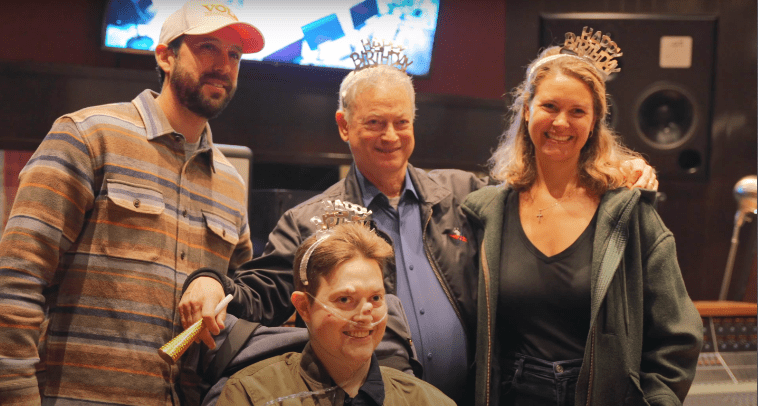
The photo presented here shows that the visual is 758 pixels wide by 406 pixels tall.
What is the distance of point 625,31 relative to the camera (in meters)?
4.08

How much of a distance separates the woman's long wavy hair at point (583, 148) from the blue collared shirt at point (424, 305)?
0.37 m

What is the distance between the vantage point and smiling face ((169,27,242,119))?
1.85 metres

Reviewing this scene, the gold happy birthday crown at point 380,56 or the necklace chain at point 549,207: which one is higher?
the gold happy birthday crown at point 380,56

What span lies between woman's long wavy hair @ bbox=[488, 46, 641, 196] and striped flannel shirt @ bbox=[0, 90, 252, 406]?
1053 mm

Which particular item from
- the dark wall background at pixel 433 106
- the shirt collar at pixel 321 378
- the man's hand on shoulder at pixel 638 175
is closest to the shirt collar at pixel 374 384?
the shirt collar at pixel 321 378

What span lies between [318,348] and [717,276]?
3.88 m

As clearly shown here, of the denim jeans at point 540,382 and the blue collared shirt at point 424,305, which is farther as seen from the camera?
the blue collared shirt at point 424,305

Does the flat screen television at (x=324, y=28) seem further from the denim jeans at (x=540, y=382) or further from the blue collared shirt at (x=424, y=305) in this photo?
the denim jeans at (x=540, y=382)

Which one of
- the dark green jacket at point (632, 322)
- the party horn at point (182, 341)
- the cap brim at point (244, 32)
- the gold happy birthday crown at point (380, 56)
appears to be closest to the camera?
the party horn at point (182, 341)

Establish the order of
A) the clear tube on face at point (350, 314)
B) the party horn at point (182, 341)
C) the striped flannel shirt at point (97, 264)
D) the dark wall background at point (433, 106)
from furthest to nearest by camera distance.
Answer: the dark wall background at point (433, 106) < the striped flannel shirt at point (97, 264) < the clear tube on face at point (350, 314) < the party horn at point (182, 341)

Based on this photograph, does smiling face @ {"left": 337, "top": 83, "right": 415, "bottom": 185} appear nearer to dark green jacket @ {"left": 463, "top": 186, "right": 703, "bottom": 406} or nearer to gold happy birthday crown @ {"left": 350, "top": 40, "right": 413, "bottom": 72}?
gold happy birthday crown @ {"left": 350, "top": 40, "right": 413, "bottom": 72}

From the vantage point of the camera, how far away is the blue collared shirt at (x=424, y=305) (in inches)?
75.0

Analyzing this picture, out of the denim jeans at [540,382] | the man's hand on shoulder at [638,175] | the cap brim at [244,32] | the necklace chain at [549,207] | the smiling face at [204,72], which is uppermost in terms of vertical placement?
the cap brim at [244,32]

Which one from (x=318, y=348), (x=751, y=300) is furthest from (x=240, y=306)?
(x=751, y=300)
